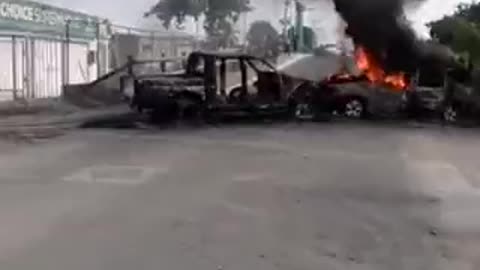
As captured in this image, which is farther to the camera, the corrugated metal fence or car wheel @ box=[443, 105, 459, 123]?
the corrugated metal fence

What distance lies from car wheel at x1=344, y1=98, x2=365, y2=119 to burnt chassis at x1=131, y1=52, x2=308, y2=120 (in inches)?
88.2

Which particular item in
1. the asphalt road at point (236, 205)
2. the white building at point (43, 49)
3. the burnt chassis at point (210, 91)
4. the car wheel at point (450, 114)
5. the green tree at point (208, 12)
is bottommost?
the asphalt road at point (236, 205)

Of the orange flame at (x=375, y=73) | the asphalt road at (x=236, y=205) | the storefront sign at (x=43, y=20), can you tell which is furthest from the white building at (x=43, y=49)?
the asphalt road at (x=236, y=205)

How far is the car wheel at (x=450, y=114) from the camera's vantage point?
22.7m

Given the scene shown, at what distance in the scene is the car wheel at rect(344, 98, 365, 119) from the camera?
22.8 metres

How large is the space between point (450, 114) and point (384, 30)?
15.3 feet

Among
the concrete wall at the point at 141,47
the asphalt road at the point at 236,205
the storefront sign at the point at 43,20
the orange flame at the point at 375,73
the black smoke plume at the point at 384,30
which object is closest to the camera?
the asphalt road at the point at 236,205

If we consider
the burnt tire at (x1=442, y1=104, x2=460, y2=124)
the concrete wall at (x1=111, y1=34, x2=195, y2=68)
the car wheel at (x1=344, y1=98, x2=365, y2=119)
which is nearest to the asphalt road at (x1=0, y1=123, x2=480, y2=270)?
the burnt tire at (x1=442, y1=104, x2=460, y2=124)

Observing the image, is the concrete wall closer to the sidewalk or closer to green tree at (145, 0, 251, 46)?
the sidewalk

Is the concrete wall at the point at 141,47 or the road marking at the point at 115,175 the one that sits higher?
the concrete wall at the point at 141,47

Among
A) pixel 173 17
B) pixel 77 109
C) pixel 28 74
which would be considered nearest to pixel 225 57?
pixel 77 109

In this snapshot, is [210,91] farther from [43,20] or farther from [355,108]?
[43,20]

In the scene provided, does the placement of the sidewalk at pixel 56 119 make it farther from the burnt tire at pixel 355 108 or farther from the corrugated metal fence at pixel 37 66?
the burnt tire at pixel 355 108

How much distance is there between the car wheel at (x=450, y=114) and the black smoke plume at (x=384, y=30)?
131 inches
